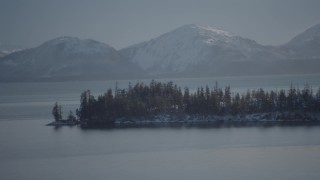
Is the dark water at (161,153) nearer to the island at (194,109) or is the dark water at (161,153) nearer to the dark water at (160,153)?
the dark water at (160,153)

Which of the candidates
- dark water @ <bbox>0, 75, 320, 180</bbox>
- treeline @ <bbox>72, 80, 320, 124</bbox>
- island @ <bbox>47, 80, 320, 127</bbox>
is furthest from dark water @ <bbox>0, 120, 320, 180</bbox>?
treeline @ <bbox>72, 80, 320, 124</bbox>

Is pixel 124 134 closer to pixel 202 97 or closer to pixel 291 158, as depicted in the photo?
pixel 202 97

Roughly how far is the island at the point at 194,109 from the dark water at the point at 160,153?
10.3 meters

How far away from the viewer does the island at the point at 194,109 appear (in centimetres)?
12875

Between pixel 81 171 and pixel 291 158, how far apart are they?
25565 mm

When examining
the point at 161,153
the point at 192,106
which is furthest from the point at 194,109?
the point at 161,153

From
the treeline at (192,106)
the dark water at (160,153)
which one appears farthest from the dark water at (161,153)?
the treeline at (192,106)

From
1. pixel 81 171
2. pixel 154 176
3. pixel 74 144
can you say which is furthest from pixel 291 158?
pixel 74 144

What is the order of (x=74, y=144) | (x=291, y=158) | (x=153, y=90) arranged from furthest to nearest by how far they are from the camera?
(x=153, y=90) < (x=74, y=144) < (x=291, y=158)

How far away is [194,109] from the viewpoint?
440ft

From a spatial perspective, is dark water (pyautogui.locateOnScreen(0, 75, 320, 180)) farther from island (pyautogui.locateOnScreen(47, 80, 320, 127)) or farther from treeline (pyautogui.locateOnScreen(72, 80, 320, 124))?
treeline (pyautogui.locateOnScreen(72, 80, 320, 124))

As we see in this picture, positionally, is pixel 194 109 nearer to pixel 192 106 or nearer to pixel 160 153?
pixel 192 106

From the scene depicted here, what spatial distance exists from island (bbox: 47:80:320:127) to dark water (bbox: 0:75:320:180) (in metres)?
10.3

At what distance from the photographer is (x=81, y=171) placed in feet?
247
